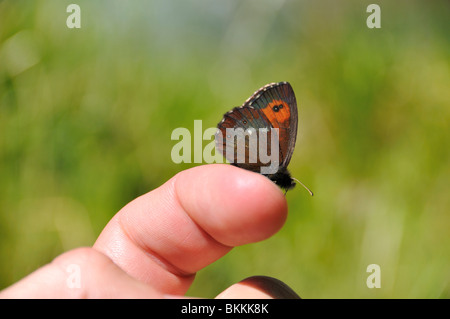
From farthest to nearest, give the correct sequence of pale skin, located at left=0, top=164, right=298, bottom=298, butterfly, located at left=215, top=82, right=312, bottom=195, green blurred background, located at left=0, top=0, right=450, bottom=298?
green blurred background, located at left=0, top=0, right=450, bottom=298, butterfly, located at left=215, top=82, right=312, bottom=195, pale skin, located at left=0, top=164, right=298, bottom=298

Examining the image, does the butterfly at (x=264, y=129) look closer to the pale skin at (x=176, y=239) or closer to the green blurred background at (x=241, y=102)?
the pale skin at (x=176, y=239)

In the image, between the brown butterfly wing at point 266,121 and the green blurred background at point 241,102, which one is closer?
the brown butterfly wing at point 266,121

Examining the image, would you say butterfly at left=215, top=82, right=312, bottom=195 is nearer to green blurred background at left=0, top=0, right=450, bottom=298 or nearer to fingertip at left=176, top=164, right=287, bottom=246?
fingertip at left=176, top=164, right=287, bottom=246

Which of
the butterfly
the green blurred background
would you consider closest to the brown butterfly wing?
the butterfly

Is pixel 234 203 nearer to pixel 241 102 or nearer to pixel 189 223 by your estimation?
pixel 189 223

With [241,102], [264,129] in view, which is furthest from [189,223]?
[241,102]

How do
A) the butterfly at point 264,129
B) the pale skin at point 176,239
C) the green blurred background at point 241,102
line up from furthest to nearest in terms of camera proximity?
the green blurred background at point 241,102 < the butterfly at point 264,129 < the pale skin at point 176,239

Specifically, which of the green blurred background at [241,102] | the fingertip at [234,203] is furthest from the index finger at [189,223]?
the green blurred background at [241,102]
